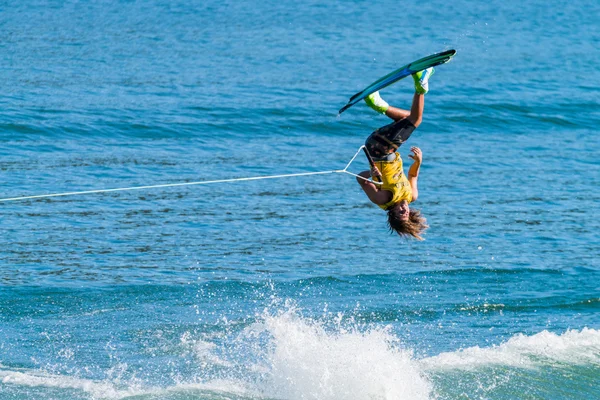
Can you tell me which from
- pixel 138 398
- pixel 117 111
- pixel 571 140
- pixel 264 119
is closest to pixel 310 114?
pixel 264 119

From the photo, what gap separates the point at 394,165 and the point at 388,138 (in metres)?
0.40

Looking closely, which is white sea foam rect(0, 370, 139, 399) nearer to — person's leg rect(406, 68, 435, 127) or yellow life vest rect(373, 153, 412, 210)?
yellow life vest rect(373, 153, 412, 210)

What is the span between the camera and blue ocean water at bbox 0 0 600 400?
12328mm

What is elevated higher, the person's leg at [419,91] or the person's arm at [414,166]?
the person's leg at [419,91]

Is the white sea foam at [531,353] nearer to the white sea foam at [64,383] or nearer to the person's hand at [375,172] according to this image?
the person's hand at [375,172]

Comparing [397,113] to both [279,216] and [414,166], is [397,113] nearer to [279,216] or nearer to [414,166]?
[414,166]

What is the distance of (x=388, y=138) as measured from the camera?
10.7 meters

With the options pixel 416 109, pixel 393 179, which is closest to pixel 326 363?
pixel 393 179

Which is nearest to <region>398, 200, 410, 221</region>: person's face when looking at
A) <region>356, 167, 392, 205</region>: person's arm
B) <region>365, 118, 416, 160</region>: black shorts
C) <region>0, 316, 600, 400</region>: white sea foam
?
<region>356, 167, 392, 205</region>: person's arm

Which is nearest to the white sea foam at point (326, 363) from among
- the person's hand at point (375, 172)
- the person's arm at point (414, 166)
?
the person's arm at point (414, 166)

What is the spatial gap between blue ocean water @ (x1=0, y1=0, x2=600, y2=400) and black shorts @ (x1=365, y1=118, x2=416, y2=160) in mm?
2793

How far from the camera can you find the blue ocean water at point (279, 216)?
40.4 ft

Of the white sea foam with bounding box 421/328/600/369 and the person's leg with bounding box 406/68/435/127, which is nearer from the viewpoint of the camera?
the person's leg with bounding box 406/68/435/127

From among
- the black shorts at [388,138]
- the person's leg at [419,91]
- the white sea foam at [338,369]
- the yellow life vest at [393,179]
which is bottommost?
the white sea foam at [338,369]
